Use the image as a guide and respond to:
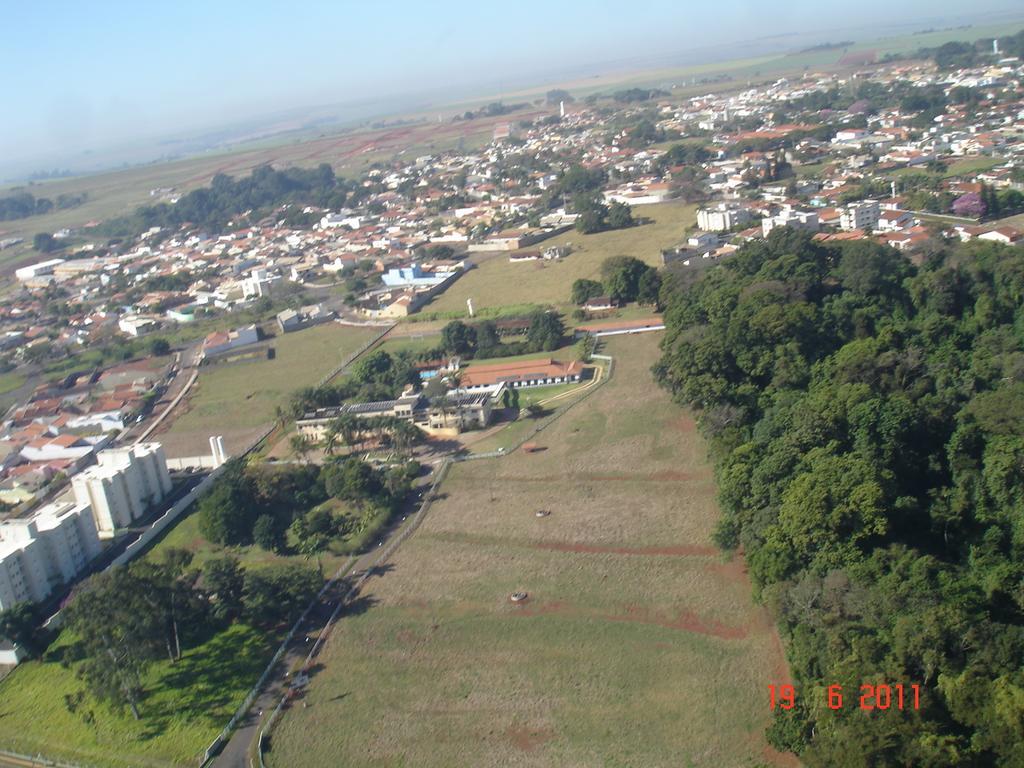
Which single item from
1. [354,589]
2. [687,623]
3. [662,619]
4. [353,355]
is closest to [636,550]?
[662,619]

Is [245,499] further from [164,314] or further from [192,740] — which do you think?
[164,314]

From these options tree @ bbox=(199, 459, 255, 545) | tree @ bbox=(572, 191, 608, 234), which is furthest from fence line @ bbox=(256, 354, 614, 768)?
tree @ bbox=(572, 191, 608, 234)

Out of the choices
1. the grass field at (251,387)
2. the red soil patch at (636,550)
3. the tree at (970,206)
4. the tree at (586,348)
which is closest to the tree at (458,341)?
the tree at (586,348)

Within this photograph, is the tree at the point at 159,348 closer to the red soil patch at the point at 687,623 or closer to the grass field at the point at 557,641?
the grass field at the point at 557,641

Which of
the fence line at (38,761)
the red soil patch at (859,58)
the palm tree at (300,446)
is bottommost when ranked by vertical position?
the fence line at (38,761)

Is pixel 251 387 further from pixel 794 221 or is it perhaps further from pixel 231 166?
pixel 231 166

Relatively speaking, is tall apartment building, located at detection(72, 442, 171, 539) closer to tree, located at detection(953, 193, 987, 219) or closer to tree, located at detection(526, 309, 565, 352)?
tree, located at detection(526, 309, 565, 352)

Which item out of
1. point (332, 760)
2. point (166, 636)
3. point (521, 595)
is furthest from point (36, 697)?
point (521, 595)
